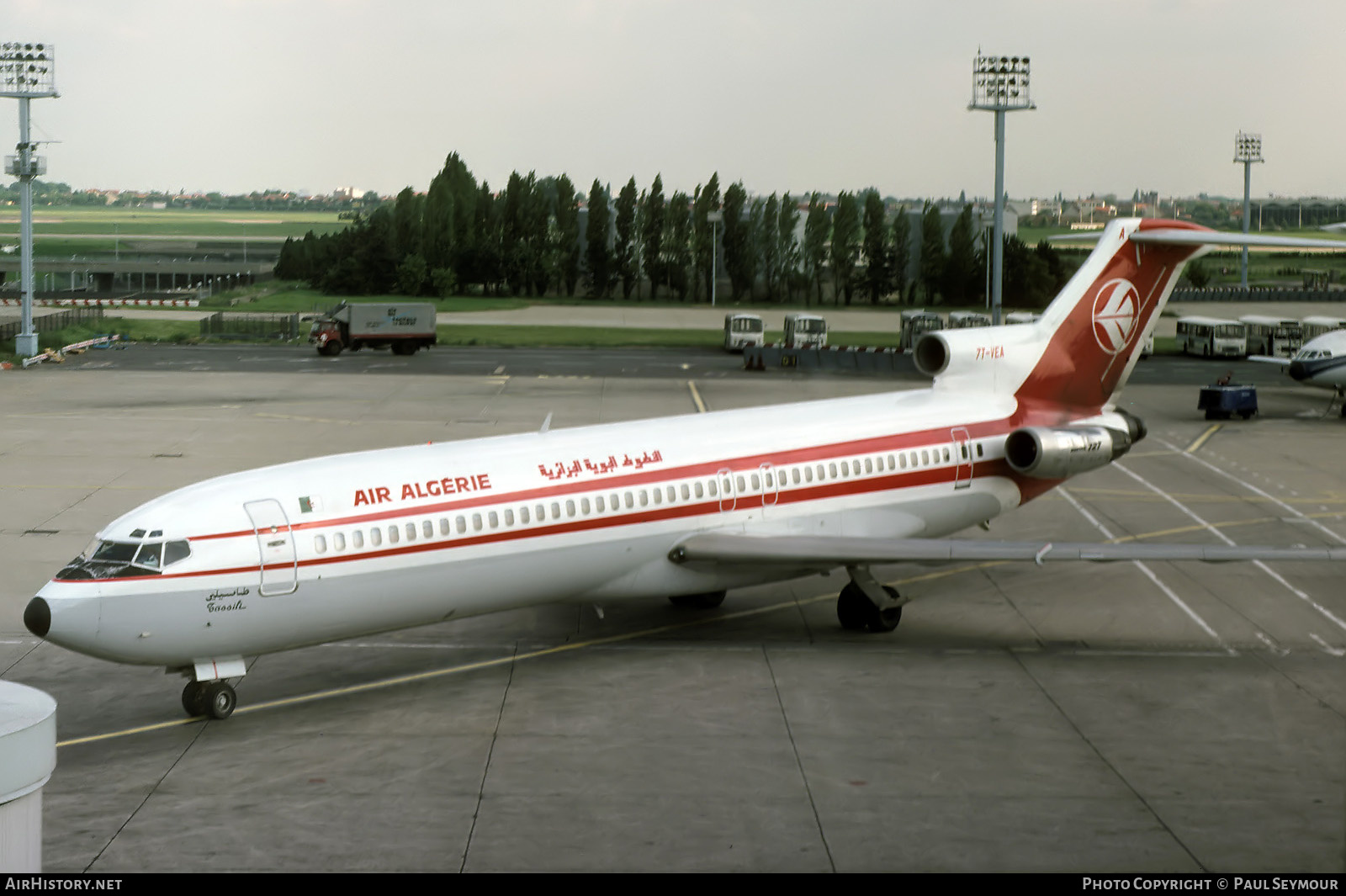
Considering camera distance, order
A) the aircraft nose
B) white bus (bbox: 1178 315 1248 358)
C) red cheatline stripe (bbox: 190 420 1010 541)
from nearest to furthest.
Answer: the aircraft nose, red cheatline stripe (bbox: 190 420 1010 541), white bus (bbox: 1178 315 1248 358)

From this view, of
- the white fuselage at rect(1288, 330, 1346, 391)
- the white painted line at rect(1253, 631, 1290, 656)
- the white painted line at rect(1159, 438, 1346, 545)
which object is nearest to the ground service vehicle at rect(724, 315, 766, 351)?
the white fuselage at rect(1288, 330, 1346, 391)

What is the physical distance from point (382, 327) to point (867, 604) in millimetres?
55426

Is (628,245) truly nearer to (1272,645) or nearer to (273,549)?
(1272,645)

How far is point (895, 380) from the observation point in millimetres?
63781

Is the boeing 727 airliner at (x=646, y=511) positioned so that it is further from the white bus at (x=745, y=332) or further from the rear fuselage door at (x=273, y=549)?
the white bus at (x=745, y=332)

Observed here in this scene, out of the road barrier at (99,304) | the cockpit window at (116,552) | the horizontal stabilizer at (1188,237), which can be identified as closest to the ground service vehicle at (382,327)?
the road barrier at (99,304)

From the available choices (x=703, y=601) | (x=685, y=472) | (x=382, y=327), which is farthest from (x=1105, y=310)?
(x=382, y=327)

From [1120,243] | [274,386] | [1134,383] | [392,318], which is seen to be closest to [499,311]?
[392,318]

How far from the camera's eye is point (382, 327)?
75625 mm

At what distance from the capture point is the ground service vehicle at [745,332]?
77875 mm

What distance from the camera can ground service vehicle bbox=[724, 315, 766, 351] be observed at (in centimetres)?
7788

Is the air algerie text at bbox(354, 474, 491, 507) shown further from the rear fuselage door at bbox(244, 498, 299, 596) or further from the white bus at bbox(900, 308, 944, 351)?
the white bus at bbox(900, 308, 944, 351)

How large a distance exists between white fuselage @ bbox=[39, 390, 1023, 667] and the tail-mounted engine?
0.36 m

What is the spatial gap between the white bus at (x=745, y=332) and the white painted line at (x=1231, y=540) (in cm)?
3763
